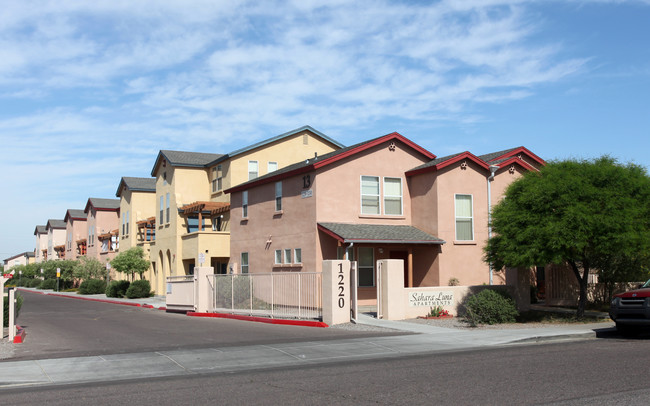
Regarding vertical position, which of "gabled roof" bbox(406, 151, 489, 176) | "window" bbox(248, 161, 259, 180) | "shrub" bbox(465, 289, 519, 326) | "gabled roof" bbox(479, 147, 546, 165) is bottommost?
"shrub" bbox(465, 289, 519, 326)

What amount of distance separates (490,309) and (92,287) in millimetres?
42232

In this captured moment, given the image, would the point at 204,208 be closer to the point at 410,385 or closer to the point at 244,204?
the point at 244,204

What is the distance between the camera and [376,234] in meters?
25.0

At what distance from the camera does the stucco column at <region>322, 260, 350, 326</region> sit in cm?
1964

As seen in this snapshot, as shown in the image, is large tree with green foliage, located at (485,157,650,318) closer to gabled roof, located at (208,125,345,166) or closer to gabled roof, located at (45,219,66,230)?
gabled roof, located at (208,125,345,166)

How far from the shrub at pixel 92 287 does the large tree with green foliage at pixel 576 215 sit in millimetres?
41663

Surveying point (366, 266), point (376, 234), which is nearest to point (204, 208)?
point (366, 266)

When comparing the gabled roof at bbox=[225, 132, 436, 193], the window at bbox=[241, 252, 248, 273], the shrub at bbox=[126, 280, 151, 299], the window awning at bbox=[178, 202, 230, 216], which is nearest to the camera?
the gabled roof at bbox=[225, 132, 436, 193]

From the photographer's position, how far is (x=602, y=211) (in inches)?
734

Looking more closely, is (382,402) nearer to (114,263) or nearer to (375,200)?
(375,200)

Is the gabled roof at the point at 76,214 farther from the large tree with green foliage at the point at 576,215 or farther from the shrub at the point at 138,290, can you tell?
the large tree with green foliage at the point at 576,215

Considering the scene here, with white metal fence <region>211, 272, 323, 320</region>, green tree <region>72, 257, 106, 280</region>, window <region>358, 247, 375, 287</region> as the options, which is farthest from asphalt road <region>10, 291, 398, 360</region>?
green tree <region>72, 257, 106, 280</region>

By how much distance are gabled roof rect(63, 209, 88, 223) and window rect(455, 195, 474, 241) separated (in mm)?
60074

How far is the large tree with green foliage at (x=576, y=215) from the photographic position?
60.3 ft
